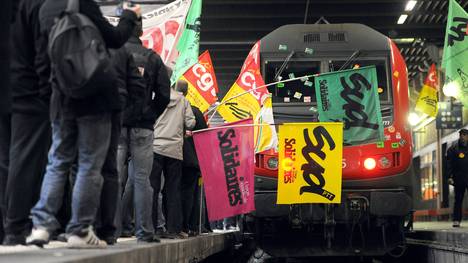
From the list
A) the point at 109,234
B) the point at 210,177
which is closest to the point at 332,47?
the point at 210,177

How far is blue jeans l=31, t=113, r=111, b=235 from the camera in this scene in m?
4.29

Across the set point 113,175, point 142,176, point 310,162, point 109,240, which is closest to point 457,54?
point 310,162

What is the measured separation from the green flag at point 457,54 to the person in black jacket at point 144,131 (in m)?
6.37

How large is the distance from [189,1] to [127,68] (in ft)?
16.6

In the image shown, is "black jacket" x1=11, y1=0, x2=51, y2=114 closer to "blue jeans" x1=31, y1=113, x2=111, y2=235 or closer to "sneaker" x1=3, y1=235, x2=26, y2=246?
"blue jeans" x1=31, y1=113, x2=111, y2=235

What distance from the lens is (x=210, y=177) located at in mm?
8680

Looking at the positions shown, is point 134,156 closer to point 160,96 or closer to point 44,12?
point 160,96

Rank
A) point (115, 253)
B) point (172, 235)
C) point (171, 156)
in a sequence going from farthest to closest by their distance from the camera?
point (172, 235), point (171, 156), point (115, 253)

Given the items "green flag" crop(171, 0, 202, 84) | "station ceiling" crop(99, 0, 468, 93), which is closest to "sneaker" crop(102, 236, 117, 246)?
"green flag" crop(171, 0, 202, 84)

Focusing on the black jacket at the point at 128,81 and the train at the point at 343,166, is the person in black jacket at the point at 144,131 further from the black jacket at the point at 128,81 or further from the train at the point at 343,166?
the train at the point at 343,166

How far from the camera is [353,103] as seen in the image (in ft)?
30.5

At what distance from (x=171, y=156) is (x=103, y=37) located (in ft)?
9.28

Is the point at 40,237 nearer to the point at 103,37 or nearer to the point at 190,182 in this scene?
the point at 103,37

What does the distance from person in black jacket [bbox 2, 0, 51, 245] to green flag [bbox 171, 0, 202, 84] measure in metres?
5.72
